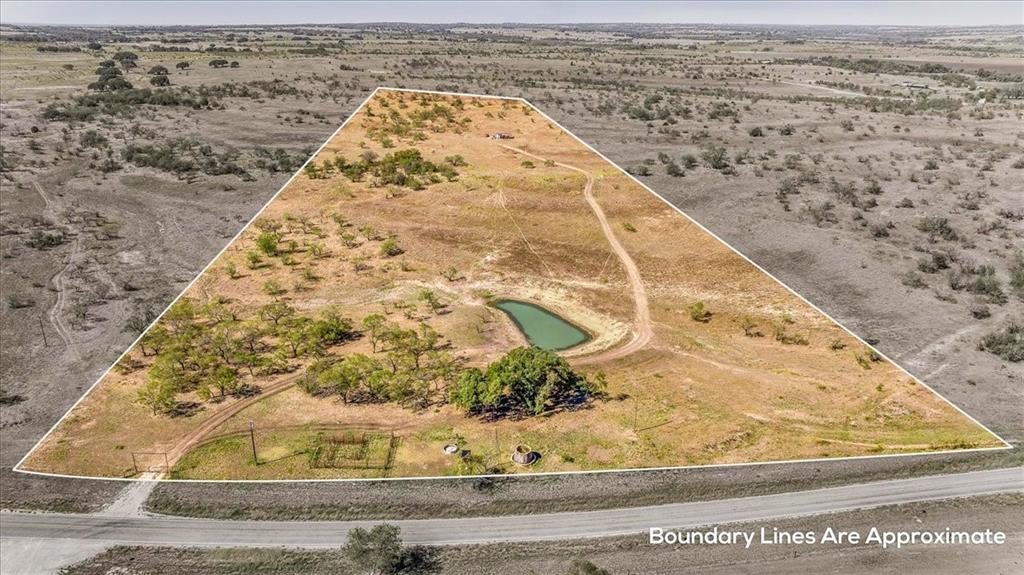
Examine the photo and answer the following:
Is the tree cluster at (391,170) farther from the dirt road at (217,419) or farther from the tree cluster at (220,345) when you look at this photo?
the dirt road at (217,419)

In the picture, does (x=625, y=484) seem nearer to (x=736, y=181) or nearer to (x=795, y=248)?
(x=795, y=248)

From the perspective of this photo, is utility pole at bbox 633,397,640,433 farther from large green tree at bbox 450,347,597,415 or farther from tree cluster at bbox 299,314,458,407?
tree cluster at bbox 299,314,458,407

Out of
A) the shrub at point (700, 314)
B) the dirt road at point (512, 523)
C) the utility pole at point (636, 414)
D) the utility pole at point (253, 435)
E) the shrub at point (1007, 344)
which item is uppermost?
the shrub at point (700, 314)

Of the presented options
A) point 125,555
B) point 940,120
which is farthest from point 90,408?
point 940,120

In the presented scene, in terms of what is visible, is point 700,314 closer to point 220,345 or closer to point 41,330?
point 220,345

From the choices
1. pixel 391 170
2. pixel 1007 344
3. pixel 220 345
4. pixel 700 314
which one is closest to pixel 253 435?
pixel 220 345

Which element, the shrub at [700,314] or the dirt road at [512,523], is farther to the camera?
the shrub at [700,314]

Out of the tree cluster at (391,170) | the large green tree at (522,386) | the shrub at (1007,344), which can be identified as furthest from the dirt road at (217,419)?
the shrub at (1007,344)
